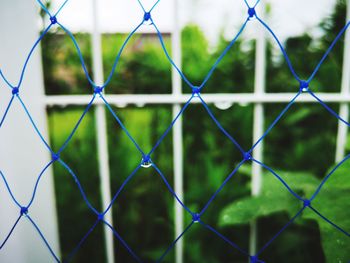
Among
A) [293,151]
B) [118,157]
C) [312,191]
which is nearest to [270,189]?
[312,191]

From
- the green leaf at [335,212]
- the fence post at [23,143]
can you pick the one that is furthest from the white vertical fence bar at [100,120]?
the green leaf at [335,212]

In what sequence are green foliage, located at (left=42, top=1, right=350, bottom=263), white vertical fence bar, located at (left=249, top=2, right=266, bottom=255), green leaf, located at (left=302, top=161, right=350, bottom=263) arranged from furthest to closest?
1. green foliage, located at (left=42, top=1, right=350, bottom=263)
2. white vertical fence bar, located at (left=249, top=2, right=266, bottom=255)
3. green leaf, located at (left=302, top=161, right=350, bottom=263)

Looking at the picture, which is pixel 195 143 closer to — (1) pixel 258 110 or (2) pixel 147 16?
(1) pixel 258 110

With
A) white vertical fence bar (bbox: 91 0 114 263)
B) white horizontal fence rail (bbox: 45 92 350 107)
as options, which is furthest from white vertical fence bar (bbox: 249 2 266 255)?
white vertical fence bar (bbox: 91 0 114 263)

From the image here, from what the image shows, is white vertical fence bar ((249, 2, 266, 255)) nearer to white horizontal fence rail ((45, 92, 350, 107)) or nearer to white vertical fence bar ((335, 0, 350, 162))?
white horizontal fence rail ((45, 92, 350, 107))

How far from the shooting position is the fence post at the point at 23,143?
39.9 inches

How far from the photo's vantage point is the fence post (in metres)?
1.01

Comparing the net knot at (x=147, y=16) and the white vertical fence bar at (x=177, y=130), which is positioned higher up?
the net knot at (x=147, y=16)

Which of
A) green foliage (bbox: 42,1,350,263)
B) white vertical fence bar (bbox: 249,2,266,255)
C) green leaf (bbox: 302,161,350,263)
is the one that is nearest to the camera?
green leaf (bbox: 302,161,350,263)

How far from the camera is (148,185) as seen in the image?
1.71 m

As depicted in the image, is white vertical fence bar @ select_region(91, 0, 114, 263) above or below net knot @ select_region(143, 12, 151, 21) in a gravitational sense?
below

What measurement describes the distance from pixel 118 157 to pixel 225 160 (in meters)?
0.58

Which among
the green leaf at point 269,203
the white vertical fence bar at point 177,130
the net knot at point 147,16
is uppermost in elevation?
the net knot at point 147,16

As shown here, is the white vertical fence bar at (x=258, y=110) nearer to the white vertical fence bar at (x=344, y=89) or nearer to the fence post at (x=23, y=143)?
the white vertical fence bar at (x=344, y=89)
